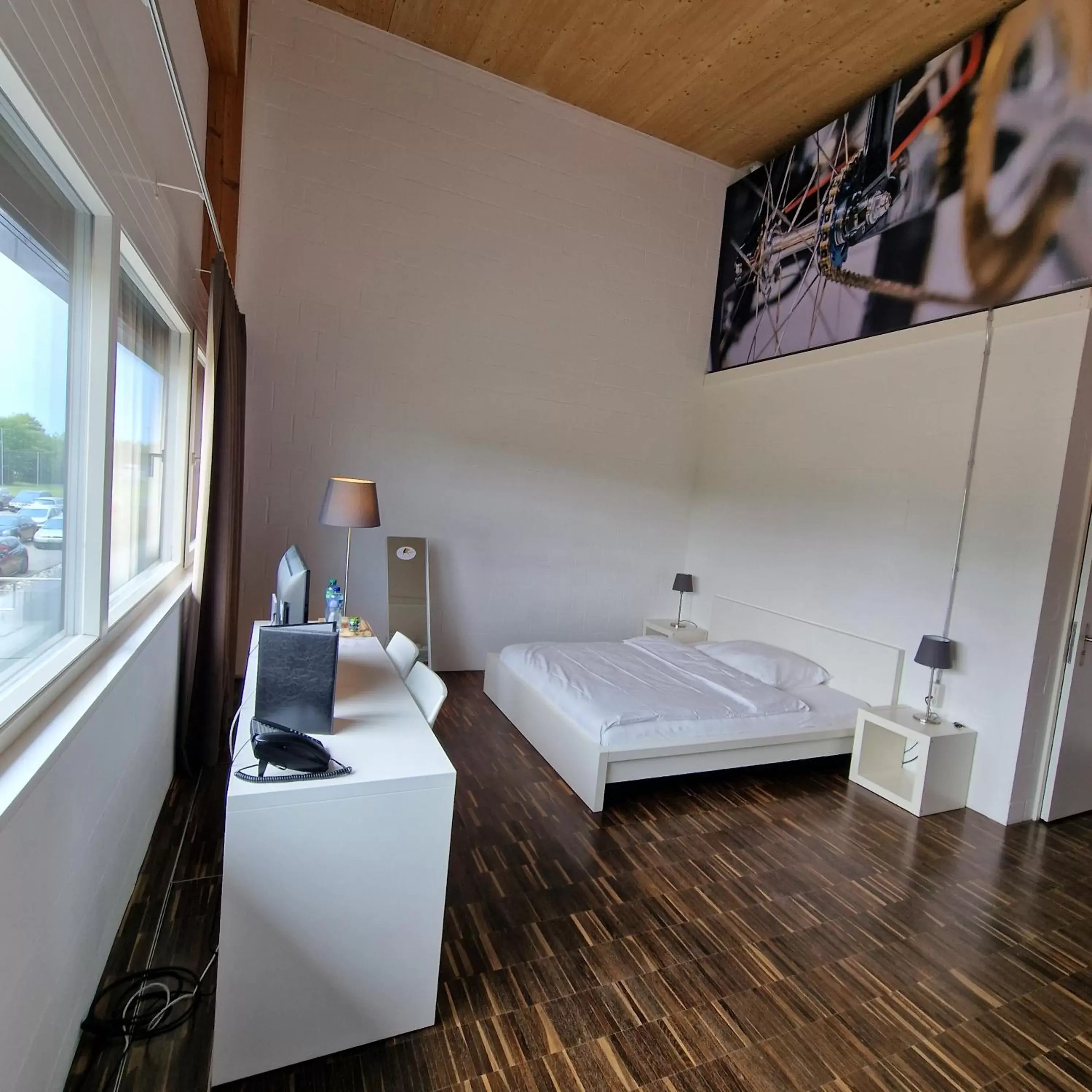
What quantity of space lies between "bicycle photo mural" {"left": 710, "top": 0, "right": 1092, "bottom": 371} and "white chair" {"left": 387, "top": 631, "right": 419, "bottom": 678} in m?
3.38

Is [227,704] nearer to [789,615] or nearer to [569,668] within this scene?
[569,668]

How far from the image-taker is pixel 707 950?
2072 mm

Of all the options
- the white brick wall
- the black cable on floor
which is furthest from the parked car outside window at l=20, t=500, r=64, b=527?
the white brick wall

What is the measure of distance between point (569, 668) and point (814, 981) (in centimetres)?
200

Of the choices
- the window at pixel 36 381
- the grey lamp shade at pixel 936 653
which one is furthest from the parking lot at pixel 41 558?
the grey lamp shade at pixel 936 653

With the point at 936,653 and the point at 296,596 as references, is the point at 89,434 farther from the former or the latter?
the point at 936,653

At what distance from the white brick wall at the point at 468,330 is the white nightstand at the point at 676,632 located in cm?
19

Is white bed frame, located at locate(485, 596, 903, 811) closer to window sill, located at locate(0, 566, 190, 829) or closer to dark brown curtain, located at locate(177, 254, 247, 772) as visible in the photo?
dark brown curtain, located at locate(177, 254, 247, 772)

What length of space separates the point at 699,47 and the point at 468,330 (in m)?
2.27

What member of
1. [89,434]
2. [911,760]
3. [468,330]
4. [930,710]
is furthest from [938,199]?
[89,434]

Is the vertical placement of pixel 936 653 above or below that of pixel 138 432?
below

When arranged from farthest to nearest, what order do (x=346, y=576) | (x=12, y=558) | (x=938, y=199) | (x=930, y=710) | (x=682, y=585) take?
(x=682, y=585) < (x=346, y=576) < (x=938, y=199) < (x=930, y=710) < (x=12, y=558)

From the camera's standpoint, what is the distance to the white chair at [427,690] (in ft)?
6.70

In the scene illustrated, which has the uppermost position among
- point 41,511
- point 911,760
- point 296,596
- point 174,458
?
point 174,458
